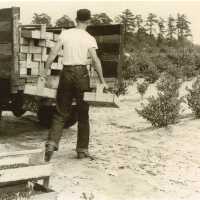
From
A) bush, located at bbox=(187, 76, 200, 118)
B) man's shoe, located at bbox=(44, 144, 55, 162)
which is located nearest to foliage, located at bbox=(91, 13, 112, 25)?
bush, located at bbox=(187, 76, 200, 118)

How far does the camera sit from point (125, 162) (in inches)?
253

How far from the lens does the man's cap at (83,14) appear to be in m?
6.25

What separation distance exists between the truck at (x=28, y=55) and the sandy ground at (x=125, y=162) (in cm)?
80

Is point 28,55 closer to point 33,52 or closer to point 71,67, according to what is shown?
point 33,52

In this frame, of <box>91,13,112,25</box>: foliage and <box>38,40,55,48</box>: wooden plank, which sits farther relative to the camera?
<box>91,13,112,25</box>: foliage

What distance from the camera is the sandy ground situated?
5.28 meters

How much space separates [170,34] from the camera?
58.7m

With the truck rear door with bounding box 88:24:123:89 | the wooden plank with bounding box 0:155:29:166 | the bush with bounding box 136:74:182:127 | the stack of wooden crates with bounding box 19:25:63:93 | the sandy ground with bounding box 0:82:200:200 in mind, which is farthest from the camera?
the bush with bounding box 136:74:182:127

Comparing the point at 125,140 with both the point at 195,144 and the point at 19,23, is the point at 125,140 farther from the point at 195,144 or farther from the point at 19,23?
the point at 19,23

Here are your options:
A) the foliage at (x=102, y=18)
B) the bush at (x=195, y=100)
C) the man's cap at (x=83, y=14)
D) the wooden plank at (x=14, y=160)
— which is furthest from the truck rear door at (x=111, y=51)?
the foliage at (x=102, y=18)

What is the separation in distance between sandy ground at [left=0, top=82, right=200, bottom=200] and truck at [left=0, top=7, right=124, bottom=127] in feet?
2.62

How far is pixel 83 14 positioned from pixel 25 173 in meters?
2.50

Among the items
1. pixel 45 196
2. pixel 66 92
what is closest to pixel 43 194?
pixel 45 196

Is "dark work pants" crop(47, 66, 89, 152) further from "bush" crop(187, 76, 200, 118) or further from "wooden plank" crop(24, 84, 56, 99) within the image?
"bush" crop(187, 76, 200, 118)
